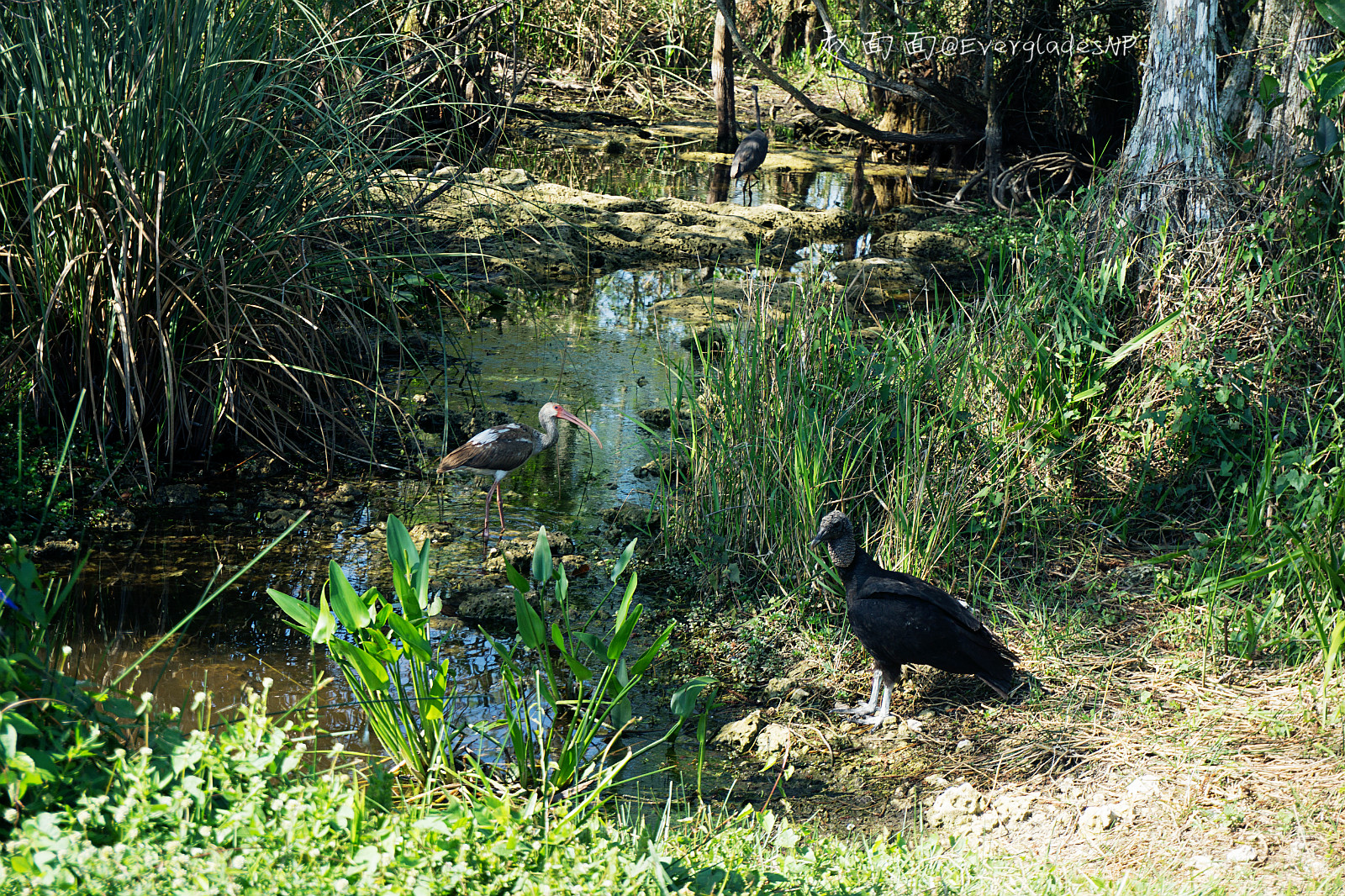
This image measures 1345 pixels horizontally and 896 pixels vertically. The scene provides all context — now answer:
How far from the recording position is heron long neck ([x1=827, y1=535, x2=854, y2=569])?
13.8 ft

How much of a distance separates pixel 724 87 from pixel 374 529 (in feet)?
33.2

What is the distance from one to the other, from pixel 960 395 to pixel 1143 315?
3.81ft

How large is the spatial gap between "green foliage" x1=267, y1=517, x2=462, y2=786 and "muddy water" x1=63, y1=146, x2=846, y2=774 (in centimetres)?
21

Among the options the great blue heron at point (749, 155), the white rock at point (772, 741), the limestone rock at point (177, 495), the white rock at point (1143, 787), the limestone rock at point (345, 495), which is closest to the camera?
the white rock at point (1143, 787)

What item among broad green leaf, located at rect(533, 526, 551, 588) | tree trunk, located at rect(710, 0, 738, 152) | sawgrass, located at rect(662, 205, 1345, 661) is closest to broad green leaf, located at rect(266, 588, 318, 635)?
broad green leaf, located at rect(533, 526, 551, 588)

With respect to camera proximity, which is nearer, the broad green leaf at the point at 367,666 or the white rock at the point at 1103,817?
the broad green leaf at the point at 367,666

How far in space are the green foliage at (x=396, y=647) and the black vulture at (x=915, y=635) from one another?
1.57 m

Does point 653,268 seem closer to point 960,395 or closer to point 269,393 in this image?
point 269,393

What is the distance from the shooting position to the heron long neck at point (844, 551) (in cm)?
419

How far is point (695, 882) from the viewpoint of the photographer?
247 cm

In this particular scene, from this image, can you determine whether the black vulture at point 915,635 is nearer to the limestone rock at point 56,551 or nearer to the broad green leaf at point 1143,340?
the broad green leaf at point 1143,340

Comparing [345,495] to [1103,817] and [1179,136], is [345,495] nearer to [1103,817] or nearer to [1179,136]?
[1103,817]

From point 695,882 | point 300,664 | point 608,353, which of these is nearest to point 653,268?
point 608,353

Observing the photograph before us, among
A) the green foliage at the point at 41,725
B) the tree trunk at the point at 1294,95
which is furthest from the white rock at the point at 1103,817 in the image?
the tree trunk at the point at 1294,95
